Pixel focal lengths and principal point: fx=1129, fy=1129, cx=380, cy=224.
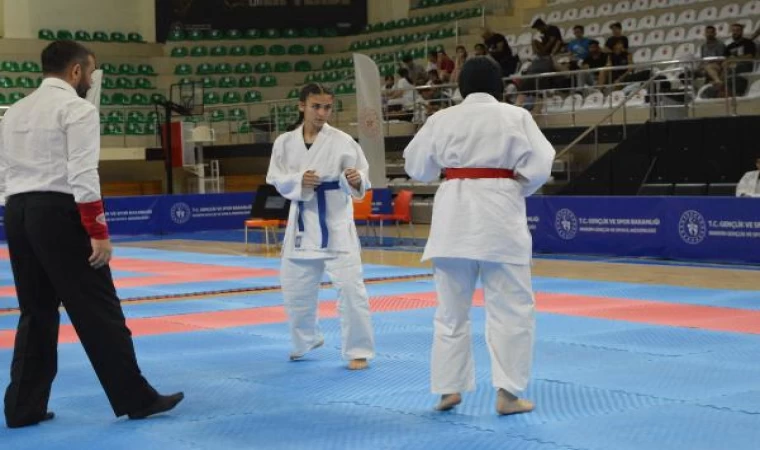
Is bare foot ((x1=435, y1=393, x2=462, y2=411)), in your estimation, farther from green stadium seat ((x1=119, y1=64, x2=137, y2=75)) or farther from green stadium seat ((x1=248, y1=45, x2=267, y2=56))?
green stadium seat ((x1=248, y1=45, x2=267, y2=56))

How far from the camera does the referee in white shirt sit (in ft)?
18.2

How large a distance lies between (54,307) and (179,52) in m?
26.3

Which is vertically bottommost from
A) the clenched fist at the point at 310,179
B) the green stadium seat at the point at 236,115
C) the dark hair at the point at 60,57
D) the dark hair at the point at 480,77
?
the clenched fist at the point at 310,179

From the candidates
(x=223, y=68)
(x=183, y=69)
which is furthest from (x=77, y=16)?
(x=223, y=68)

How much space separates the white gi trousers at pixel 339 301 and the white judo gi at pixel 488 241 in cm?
150

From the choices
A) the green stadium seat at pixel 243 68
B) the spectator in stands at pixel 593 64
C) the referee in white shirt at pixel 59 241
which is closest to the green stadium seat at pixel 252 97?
the green stadium seat at pixel 243 68

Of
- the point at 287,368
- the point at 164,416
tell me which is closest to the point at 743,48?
the point at 287,368

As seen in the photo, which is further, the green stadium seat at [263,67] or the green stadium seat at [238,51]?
the green stadium seat at [238,51]

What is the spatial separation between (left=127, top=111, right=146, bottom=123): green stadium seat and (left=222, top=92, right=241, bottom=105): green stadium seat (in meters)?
2.28

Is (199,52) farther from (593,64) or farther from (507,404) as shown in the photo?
(507,404)

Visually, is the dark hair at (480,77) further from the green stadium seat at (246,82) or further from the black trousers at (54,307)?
the green stadium seat at (246,82)

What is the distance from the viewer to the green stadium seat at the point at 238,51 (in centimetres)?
3201

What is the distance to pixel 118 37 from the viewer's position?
102ft

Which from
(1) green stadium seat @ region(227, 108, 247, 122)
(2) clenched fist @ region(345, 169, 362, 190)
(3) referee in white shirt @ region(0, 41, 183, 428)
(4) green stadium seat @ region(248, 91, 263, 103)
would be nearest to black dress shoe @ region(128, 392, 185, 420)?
(3) referee in white shirt @ region(0, 41, 183, 428)
